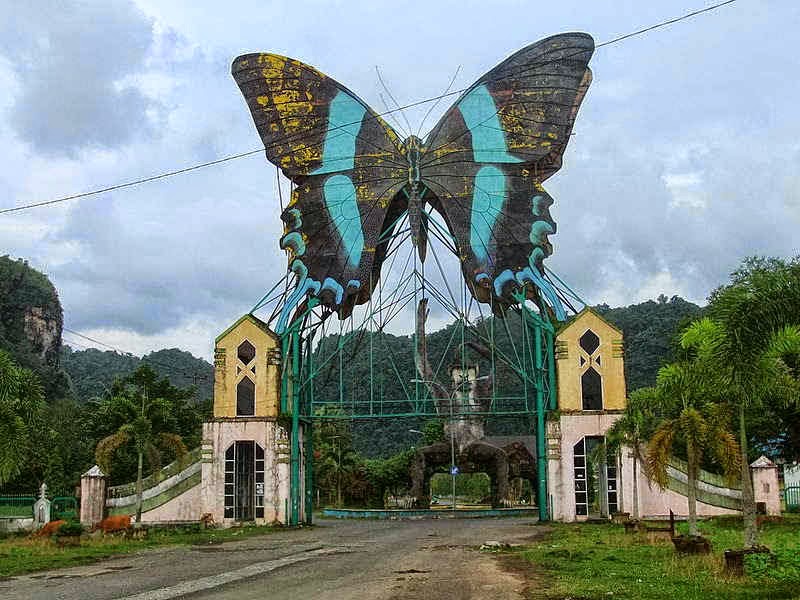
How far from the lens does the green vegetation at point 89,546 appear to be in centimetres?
2142

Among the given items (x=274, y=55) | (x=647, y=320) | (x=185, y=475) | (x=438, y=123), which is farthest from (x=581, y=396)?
(x=647, y=320)

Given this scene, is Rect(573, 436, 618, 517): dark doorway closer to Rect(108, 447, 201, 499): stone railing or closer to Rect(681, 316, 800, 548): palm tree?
Rect(108, 447, 201, 499): stone railing

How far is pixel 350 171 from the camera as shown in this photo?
125ft

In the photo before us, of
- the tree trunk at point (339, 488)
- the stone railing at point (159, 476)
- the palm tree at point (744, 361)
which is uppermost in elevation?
the palm tree at point (744, 361)

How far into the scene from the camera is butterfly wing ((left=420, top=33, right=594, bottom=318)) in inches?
1439

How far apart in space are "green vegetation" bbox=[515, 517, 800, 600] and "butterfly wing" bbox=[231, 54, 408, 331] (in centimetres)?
1629

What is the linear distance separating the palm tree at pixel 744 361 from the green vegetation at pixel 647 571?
4.77 ft

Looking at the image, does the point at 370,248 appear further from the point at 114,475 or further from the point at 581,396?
the point at 114,475

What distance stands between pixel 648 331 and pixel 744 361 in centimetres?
6193

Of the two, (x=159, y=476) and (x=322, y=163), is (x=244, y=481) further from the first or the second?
(x=322, y=163)

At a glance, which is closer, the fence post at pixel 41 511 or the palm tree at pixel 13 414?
the palm tree at pixel 13 414

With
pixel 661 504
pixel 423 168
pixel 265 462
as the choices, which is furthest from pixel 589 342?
pixel 265 462

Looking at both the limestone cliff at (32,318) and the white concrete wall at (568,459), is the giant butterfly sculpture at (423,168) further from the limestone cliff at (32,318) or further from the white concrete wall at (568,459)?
the limestone cliff at (32,318)

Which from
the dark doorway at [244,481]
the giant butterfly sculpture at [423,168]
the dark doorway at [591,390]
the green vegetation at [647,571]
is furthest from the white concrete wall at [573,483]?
the dark doorway at [244,481]
